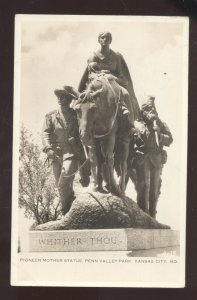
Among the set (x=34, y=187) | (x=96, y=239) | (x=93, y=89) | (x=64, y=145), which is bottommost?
(x=96, y=239)

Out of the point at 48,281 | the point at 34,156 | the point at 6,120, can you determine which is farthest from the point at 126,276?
the point at 6,120

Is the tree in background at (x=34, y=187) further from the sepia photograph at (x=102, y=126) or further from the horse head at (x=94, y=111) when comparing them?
the horse head at (x=94, y=111)

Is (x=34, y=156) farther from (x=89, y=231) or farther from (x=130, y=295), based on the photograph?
(x=130, y=295)

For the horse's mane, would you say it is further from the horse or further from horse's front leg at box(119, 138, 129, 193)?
horse's front leg at box(119, 138, 129, 193)

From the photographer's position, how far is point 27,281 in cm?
113

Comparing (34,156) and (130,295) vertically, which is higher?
(34,156)

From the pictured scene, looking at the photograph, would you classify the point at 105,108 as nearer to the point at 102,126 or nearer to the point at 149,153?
the point at 102,126

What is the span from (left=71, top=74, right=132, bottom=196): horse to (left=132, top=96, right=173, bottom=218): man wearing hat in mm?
39

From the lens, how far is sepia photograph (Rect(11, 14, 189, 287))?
1.14 m

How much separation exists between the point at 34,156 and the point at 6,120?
0.38 ft

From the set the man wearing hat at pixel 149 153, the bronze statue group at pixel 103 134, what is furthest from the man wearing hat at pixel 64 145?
the man wearing hat at pixel 149 153

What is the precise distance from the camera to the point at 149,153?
116 cm

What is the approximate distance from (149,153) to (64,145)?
22cm

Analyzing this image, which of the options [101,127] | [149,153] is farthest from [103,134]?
[149,153]
